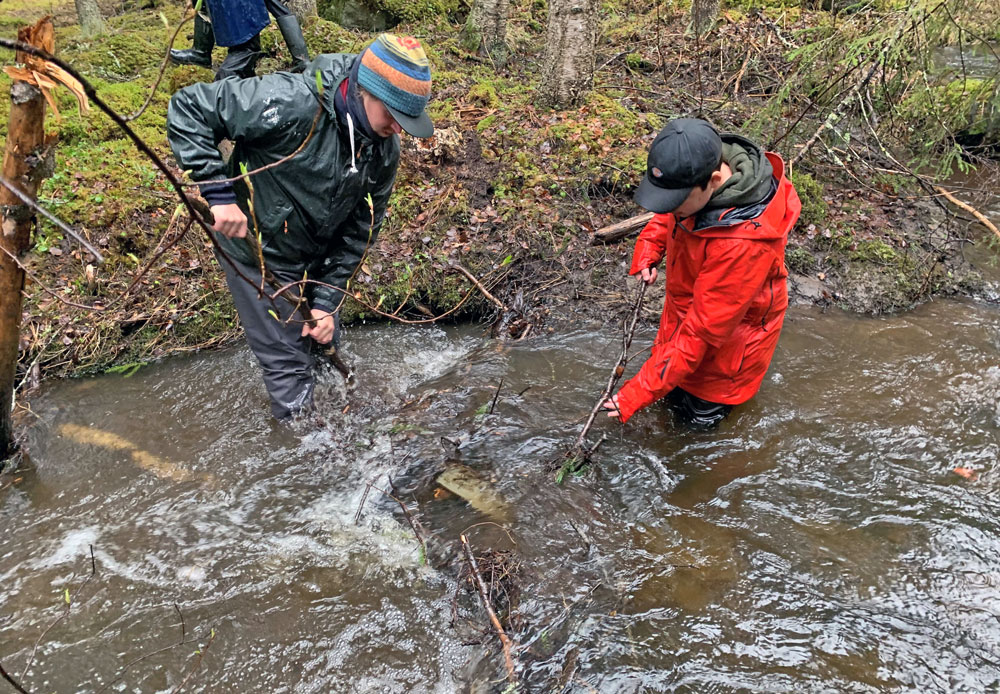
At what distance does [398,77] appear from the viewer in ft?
8.98

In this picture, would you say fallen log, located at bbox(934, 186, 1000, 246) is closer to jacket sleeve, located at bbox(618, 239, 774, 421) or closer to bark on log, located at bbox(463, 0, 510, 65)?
jacket sleeve, located at bbox(618, 239, 774, 421)

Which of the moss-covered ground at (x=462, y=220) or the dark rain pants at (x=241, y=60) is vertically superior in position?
the dark rain pants at (x=241, y=60)

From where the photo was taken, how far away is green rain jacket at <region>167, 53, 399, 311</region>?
9.44 feet

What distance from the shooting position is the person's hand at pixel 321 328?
3697 millimetres

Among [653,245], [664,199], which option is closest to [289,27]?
[653,245]

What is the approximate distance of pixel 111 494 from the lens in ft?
11.7

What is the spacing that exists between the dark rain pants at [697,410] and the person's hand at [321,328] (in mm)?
2367

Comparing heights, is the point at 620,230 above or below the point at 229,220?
below

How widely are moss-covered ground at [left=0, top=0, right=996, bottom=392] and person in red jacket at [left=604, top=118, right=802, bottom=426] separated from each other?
1.88 meters

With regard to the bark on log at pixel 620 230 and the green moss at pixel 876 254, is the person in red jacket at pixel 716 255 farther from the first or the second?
the green moss at pixel 876 254

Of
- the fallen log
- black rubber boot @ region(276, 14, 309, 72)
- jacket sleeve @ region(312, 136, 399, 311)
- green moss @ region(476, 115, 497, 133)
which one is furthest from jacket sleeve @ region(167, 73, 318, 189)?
the fallen log

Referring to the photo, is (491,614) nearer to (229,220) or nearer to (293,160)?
(229,220)

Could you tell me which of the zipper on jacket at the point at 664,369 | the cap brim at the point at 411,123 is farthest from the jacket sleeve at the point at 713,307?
the cap brim at the point at 411,123

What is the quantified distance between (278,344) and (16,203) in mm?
1445
